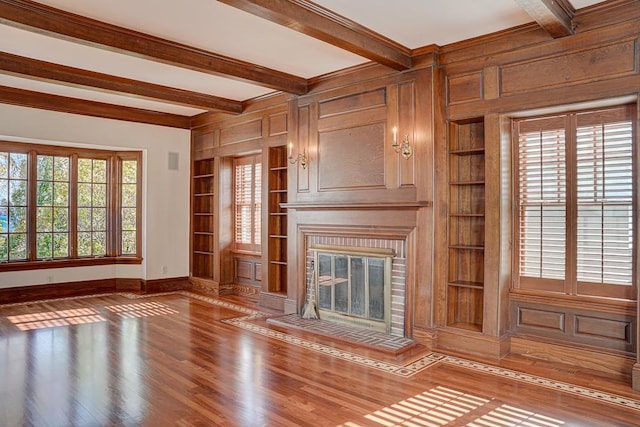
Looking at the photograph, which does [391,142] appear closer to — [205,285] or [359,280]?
[359,280]

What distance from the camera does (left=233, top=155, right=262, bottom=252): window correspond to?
7.43 metres

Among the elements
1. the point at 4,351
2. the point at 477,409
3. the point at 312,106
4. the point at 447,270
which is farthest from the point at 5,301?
the point at 477,409

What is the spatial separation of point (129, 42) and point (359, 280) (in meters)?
3.42

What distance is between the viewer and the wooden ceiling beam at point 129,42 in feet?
12.3

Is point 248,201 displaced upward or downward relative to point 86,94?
downward

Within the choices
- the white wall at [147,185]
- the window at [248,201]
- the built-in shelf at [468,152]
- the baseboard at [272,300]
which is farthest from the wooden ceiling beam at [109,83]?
the built-in shelf at [468,152]

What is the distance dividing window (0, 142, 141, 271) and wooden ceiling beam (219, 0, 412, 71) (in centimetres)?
524

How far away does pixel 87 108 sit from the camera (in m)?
7.21

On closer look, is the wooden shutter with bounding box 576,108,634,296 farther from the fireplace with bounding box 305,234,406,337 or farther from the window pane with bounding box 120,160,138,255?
the window pane with bounding box 120,160,138,255

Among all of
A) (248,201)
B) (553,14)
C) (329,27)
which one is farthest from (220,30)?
(248,201)

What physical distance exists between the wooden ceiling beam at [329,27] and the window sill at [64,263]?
18.5 feet

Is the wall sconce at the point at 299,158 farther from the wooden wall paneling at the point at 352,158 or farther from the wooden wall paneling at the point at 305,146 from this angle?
the wooden wall paneling at the point at 352,158

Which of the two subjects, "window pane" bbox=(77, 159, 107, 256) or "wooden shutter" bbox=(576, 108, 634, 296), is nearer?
"wooden shutter" bbox=(576, 108, 634, 296)

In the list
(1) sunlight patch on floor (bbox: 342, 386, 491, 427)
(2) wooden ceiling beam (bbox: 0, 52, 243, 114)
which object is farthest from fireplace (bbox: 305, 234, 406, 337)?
(2) wooden ceiling beam (bbox: 0, 52, 243, 114)
